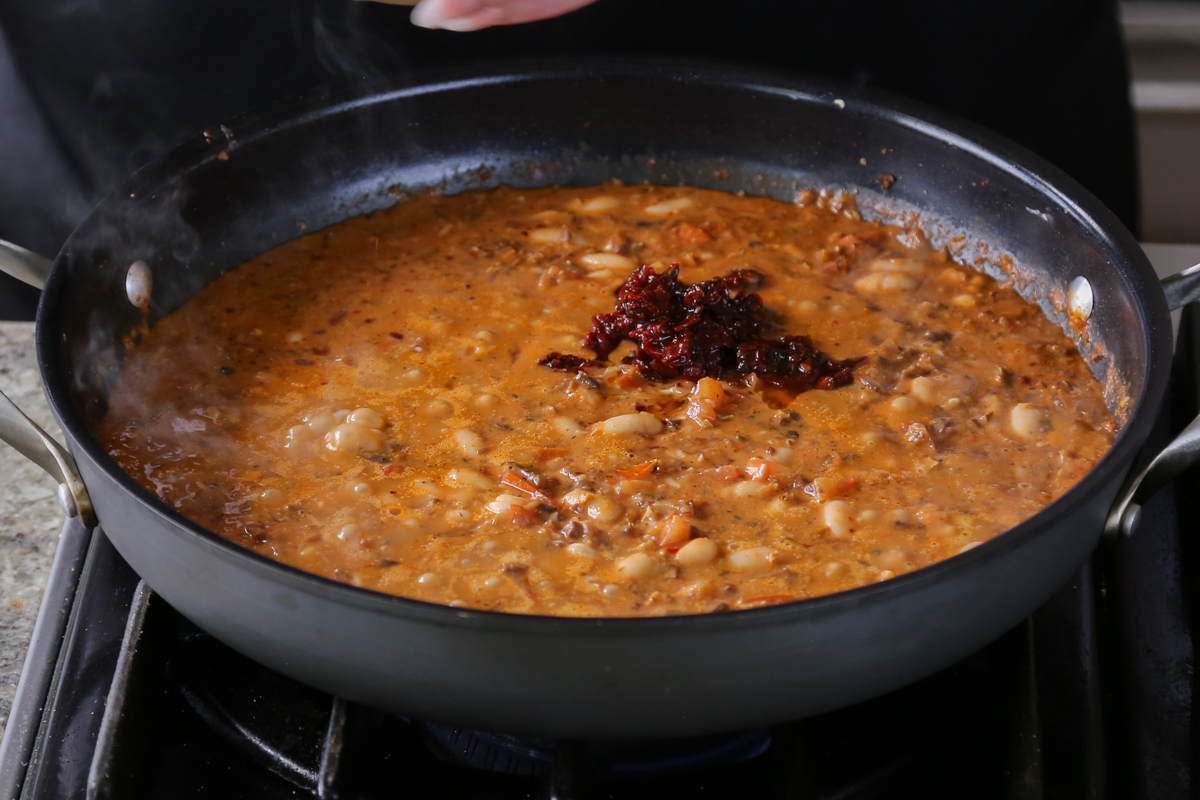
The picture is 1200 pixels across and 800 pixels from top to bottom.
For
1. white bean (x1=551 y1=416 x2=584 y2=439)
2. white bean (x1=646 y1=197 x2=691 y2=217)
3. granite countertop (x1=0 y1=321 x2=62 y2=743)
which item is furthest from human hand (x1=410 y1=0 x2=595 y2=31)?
granite countertop (x1=0 y1=321 x2=62 y2=743)

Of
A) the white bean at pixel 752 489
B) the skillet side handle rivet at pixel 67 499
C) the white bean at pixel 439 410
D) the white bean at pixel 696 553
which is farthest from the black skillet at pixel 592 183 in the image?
the white bean at pixel 439 410

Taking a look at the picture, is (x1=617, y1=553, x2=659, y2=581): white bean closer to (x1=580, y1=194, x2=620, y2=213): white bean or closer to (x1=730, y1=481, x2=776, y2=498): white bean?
(x1=730, y1=481, x2=776, y2=498): white bean

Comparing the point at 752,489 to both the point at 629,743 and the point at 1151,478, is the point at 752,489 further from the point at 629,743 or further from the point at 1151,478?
the point at 1151,478

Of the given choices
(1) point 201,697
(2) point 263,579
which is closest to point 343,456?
(1) point 201,697

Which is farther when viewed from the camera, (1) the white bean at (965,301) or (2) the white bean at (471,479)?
(1) the white bean at (965,301)

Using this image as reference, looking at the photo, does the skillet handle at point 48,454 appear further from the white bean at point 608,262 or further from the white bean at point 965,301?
the white bean at point 965,301

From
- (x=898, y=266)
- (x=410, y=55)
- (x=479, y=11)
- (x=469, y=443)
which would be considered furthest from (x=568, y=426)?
(x=410, y=55)
